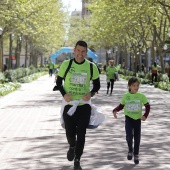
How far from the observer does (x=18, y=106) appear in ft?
69.3

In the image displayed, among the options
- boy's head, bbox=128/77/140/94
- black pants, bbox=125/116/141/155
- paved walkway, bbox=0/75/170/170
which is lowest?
paved walkway, bbox=0/75/170/170

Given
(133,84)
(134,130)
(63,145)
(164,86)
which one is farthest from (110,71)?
(133,84)

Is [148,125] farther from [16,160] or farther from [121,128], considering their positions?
[16,160]

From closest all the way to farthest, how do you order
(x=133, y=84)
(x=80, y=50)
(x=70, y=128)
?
(x=80, y=50), (x=70, y=128), (x=133, y=84)

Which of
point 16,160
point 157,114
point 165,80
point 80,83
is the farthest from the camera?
point 165,80

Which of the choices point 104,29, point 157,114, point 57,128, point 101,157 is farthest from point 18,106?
point 104,29

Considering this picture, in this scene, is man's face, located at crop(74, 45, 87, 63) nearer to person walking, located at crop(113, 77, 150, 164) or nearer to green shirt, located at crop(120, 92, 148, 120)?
person walking, located at crop(113, 77, 150, 164)

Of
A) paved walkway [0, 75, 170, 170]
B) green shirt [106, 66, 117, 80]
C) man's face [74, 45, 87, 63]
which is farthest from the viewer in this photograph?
green shirt [106, 66, 117, 80]

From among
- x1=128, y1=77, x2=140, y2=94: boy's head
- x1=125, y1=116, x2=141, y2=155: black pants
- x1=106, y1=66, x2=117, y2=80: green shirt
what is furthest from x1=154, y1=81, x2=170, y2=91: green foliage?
x1=128, y1=77, x2=140, y2=94: boy's head

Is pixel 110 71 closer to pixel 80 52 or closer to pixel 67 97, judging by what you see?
pixel 80 52

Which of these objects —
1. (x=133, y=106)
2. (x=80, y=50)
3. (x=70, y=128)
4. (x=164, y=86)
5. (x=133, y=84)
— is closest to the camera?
(x=80, y=50)

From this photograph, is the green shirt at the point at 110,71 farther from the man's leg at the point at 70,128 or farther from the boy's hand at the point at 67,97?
the boy's hand at the point at 67,97

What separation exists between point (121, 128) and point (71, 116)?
590cm

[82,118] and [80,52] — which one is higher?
[80,52]
